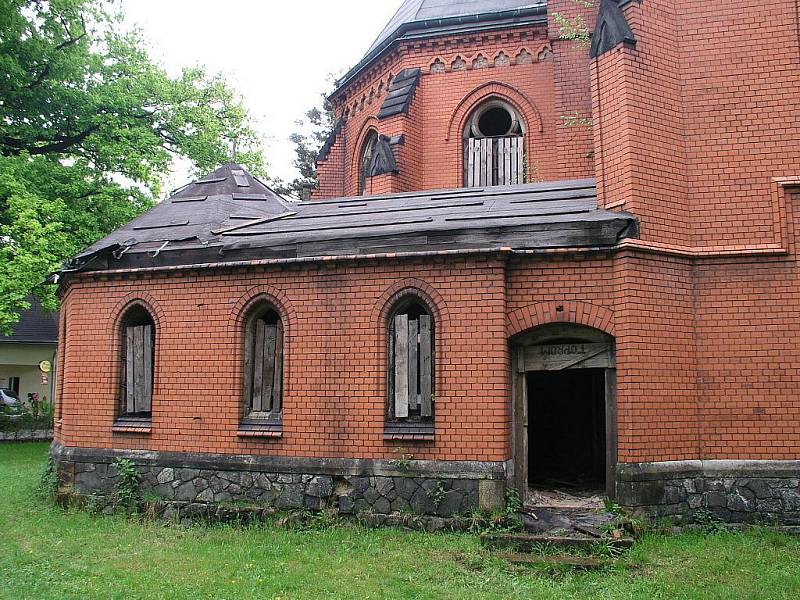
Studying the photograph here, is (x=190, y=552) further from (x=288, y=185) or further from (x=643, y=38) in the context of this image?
(x=288, y=185)

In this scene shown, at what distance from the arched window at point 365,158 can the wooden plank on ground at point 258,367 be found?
27.1 feet

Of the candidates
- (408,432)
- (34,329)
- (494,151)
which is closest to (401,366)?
(408,432)

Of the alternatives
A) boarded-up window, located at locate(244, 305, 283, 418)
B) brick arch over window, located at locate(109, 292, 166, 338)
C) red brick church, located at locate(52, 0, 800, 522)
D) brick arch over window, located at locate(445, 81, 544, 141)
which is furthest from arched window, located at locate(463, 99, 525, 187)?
brick arch over window, located at locate(109, 292, 166, 338)

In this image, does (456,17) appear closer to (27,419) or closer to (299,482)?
(299,482)

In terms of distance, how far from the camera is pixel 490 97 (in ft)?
50.7

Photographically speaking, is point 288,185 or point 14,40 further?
point 288,185

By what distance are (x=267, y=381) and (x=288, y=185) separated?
96.8 ft

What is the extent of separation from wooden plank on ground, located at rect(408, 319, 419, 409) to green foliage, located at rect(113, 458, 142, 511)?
3868mm

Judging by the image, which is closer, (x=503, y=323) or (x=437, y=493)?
(x=437, y=493)

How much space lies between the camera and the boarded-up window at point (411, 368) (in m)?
8.69

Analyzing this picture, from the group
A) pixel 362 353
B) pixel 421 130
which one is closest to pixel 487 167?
pixel 421 130

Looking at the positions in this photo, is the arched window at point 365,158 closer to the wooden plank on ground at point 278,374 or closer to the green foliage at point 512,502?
the wooden plank on ground at point 278,374

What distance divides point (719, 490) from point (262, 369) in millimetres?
5751

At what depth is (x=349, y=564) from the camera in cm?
700
